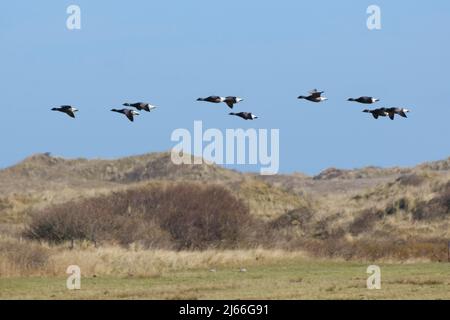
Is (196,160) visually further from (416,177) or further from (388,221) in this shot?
(388,221)

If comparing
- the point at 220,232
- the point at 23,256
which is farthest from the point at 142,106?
the point at 220,232

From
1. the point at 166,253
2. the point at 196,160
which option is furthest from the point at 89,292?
the point at 196,160

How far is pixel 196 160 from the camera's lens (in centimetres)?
12238

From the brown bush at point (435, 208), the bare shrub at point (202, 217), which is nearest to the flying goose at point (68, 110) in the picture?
the bare shrub at point (202, 217)

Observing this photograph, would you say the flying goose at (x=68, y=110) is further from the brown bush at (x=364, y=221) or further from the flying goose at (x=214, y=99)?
the brown bush at (x=364, y=221)

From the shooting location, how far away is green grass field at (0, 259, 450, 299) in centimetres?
3247

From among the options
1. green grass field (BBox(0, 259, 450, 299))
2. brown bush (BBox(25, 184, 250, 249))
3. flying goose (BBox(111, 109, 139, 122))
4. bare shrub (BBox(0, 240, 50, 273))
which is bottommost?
green grass field (BBox(0, 259, 450, 299))

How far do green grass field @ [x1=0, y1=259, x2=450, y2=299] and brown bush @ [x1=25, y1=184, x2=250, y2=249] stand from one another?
49.3 ft

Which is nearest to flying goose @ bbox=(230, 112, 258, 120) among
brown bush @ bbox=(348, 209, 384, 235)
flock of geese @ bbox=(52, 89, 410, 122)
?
flock of geese @ bbox=(52, 89, 410, 122)

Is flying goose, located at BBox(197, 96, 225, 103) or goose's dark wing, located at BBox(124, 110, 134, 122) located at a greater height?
flying goose, located at BBox(197, 96, 225, 103)

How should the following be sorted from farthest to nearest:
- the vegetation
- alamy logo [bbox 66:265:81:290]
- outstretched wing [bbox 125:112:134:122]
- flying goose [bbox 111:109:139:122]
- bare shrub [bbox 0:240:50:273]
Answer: bare shrub [bbox 0:240:50:273] < the vegetation < alamy logo [bbox 66:265:81:290] < flying goose [bbox 111:109:139:122] < outstretched wing [bbox 125:112:134:122]

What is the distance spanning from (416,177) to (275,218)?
16.2 m

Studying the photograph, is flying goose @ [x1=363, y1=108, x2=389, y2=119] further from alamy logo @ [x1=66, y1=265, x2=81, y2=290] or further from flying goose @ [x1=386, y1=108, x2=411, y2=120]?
alamy logo @ [x1=66, y1=265, x2=81, y2=290]

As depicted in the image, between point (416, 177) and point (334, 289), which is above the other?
point (416, 177)
